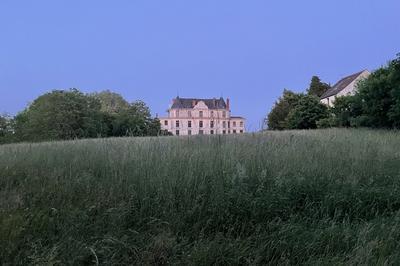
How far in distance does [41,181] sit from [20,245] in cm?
150

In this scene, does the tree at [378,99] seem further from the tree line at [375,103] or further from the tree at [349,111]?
the tree at [349,111]

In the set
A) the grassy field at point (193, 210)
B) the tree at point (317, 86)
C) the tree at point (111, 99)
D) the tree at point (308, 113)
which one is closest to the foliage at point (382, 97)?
the grassy field at point (193, 210)

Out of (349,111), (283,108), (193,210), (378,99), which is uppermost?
(283,108)

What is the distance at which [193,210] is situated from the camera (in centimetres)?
462

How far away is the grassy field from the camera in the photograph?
12.9 ft

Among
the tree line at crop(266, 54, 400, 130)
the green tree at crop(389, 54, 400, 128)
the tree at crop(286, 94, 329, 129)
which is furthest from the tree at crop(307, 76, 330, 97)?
the green tree at crop(389, 54, 400, 128)

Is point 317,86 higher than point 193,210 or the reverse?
higher

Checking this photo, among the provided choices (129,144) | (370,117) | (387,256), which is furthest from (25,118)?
(387,256)

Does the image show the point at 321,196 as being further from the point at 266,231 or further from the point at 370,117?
the point at 370,117

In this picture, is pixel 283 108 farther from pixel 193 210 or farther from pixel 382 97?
pixel 193 210

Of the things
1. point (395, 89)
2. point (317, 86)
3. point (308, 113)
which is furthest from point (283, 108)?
point (395, 89)

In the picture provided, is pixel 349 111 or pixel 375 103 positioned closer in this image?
Result: pixel 375 103

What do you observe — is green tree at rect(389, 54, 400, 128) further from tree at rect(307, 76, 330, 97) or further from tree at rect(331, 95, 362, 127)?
tree at rect(307, 76, 330, 97)

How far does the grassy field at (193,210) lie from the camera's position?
12.9 ft
